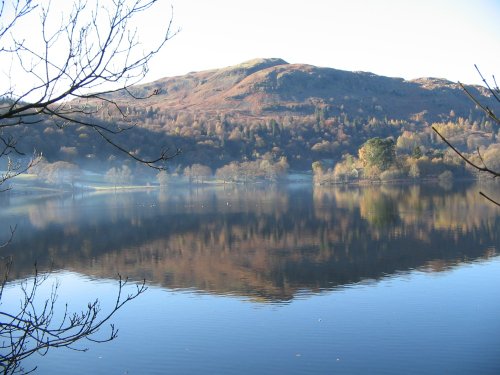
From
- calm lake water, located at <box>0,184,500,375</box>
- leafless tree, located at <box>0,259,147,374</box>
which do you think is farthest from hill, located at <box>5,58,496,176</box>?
leafless tree, located at <box>0,259,147,374</box>

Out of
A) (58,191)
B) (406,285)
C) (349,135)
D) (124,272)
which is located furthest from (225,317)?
(349,135)

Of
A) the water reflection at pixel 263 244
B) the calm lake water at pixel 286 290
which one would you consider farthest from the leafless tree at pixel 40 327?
the water reflection at pixel 263 244

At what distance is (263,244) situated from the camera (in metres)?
27.2

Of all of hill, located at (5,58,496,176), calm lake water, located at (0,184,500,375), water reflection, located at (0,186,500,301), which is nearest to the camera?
calm lake water, located at (0,184,500,375)

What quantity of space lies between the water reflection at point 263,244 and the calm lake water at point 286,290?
9cm

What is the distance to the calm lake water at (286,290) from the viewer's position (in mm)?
11500

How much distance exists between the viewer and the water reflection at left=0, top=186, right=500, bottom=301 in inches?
788

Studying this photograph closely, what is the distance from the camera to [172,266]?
22328mm

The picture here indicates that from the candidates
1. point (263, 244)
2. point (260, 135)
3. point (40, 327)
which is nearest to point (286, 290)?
point (40, 327)

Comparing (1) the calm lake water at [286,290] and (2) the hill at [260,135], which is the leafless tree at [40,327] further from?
(2) the hill at [260,135]

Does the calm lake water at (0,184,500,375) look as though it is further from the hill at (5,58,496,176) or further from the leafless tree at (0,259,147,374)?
the hill at (5,58,496,176)

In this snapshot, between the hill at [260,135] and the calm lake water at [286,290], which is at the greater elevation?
the hill at [260,135]

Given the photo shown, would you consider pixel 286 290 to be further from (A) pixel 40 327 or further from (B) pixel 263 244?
(B) pixel 263 244

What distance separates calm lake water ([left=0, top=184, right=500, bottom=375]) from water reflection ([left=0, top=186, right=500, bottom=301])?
3.7 inches
